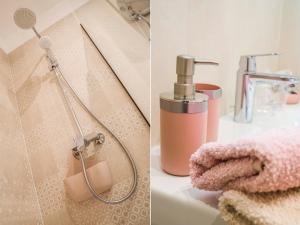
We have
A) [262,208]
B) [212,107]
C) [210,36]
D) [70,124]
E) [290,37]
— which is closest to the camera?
[262,208]

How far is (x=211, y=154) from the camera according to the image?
0.39m

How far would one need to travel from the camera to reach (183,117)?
46cm

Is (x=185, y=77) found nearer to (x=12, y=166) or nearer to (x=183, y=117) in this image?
(x=183, y=117)

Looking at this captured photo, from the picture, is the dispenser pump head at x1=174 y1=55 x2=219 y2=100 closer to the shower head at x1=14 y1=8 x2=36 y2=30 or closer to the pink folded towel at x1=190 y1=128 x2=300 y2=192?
the pink folded towel at x1=190 y1=128 x2=300 y2=192

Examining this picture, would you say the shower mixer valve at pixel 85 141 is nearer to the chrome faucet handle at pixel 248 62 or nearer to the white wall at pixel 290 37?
the chrome faucet handle at pixel 248 62

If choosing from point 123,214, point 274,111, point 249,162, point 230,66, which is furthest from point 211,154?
point 274,111

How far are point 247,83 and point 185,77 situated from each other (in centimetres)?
38

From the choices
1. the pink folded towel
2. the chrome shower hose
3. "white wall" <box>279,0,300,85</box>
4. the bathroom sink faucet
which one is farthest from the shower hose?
"white wall" <box>279,0,300,85</box>

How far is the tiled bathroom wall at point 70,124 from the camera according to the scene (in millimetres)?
405

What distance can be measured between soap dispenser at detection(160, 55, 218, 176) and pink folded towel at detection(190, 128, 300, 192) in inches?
2.7

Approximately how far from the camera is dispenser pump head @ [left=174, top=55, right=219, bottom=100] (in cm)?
47

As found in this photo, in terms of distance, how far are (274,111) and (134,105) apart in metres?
0.68

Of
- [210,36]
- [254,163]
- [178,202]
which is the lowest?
[178,202]

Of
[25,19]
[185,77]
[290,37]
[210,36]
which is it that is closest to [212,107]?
[185,77]
